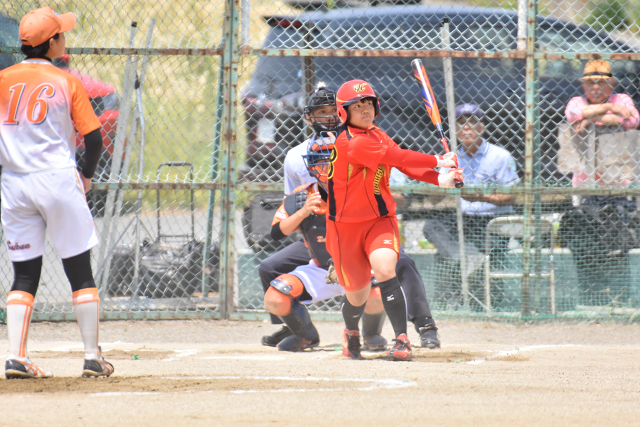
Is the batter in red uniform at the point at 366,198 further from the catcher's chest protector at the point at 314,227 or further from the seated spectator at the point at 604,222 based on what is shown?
the seated spectator at the point at 604,222

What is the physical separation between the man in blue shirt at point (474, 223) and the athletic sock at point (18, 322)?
3.65m

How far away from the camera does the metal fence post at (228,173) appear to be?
623cm

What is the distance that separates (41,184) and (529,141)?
406 cm

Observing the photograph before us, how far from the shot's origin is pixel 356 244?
174 inches

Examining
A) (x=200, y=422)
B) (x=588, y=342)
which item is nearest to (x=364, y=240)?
(x=200, y=422)

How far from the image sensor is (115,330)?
6027mm

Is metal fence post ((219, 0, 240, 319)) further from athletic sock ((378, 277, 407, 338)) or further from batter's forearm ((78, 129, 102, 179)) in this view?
batter's forearm ((78, 129, 102, 179))

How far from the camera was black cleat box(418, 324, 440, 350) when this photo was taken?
4.93 meters

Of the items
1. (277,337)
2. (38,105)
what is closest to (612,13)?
(277,337)

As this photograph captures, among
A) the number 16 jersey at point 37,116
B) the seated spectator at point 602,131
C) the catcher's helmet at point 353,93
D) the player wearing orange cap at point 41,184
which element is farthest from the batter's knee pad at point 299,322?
the seated spectator at point 602,131

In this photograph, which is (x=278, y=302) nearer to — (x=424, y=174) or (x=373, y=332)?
(x=373, y=332)

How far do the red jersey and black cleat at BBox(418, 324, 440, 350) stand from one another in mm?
1007

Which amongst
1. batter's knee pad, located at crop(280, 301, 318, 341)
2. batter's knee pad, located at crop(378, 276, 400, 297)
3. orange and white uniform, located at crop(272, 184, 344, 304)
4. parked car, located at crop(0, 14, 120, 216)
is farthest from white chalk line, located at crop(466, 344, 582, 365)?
parked car, located at crop(0, 14, 120, 216)

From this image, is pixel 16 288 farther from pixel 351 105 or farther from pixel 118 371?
pixel 351 105
